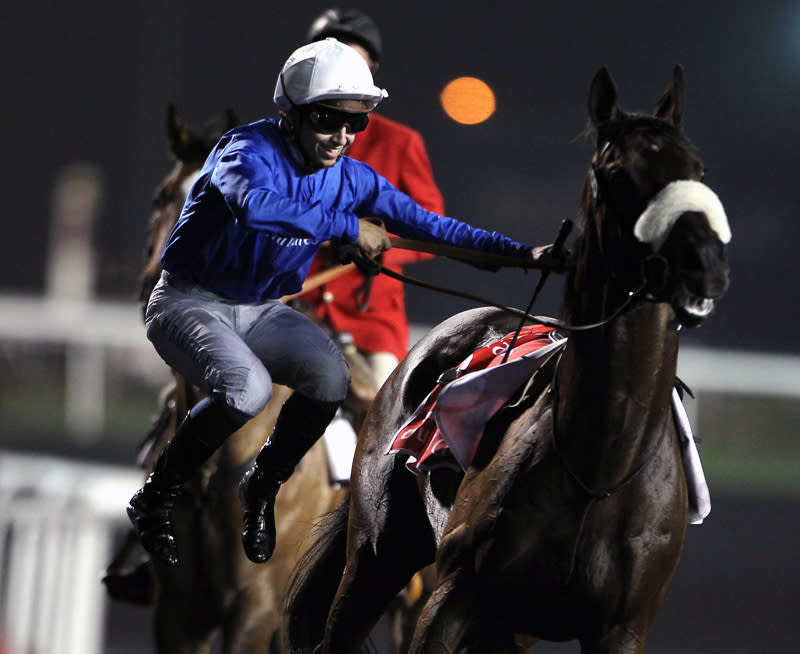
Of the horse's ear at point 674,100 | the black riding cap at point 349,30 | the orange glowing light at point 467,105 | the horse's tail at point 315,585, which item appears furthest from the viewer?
the orange glowing light at point 467,105

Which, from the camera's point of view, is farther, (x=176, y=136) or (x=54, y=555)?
(x=54, y=555)

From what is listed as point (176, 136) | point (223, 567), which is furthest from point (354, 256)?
point (176, 136)

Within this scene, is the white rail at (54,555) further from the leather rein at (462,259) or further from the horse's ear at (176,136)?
the leather rein at (462,259)

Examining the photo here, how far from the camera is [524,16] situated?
68.7 ft

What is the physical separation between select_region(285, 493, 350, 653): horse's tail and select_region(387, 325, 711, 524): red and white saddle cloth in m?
0.55

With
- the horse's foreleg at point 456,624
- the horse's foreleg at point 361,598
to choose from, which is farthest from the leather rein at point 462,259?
the horse's foreleg at point 361,598

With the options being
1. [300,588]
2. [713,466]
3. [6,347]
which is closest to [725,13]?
[713,466]

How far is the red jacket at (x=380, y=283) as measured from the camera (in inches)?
213

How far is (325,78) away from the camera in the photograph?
3.26 metres

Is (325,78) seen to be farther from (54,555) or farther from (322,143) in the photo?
(54,555)

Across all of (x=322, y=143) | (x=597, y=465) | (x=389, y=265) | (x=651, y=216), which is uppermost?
(x=322, y=143)

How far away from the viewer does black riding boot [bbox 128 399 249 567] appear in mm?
3371

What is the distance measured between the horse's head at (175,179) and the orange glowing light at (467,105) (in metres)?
14.9

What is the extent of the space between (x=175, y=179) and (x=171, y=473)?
6.27ft
